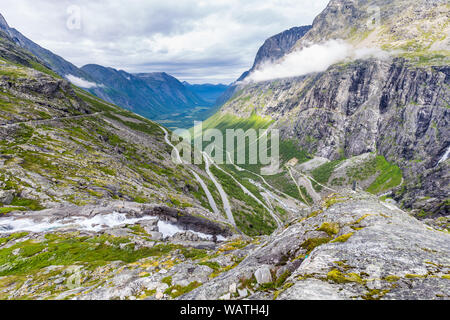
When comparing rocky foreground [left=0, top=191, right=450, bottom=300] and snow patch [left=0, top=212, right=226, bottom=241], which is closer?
rocky foreground [left=0, top=191, right=450, bottom=300]

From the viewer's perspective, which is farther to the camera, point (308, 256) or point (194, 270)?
point (194, 270)

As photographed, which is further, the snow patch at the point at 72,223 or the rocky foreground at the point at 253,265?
the snow patch at the point at 72,223

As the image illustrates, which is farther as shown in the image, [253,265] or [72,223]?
[72,223]

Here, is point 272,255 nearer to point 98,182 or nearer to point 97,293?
point 97,293

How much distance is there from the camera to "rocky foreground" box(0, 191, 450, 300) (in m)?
12.3

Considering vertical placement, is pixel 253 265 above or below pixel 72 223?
above

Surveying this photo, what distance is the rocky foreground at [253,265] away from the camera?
40.2ft

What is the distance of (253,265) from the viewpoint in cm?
1844

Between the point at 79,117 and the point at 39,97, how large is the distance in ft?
72.1

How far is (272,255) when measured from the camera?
20.2 meters
